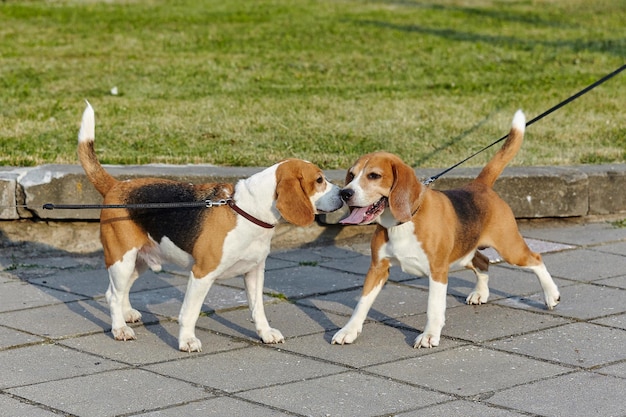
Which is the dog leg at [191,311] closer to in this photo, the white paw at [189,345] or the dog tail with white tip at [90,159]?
the white paw at [189,345]

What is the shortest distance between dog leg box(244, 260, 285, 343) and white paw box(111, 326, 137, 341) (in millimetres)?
635

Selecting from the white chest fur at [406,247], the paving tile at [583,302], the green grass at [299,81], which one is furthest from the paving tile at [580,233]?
the white chest fur at [406,247]

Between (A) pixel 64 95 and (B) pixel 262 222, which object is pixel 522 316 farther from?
(A) pixel 64 95

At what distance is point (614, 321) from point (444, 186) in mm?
2393

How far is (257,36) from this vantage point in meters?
14.9

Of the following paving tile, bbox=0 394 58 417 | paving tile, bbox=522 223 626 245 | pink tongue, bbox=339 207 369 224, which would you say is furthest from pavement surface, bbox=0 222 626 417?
pink tongue, bbox=339 207 369 224

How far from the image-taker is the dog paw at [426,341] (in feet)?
17.2

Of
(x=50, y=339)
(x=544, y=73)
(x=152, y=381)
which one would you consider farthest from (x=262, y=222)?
(x=544, y=73)

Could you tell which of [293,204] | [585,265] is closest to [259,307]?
[293,204]

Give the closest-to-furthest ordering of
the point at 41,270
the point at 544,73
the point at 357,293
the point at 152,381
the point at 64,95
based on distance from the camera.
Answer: the point at 152,381, the point at 357,293, the point at 41,270, the point at 64,95, the point at 544,73

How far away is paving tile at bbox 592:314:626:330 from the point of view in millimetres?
5594

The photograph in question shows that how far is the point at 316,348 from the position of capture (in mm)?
5270

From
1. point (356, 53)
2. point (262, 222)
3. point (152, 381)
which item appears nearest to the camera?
point (152, 381)

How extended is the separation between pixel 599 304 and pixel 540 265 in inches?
17.6
